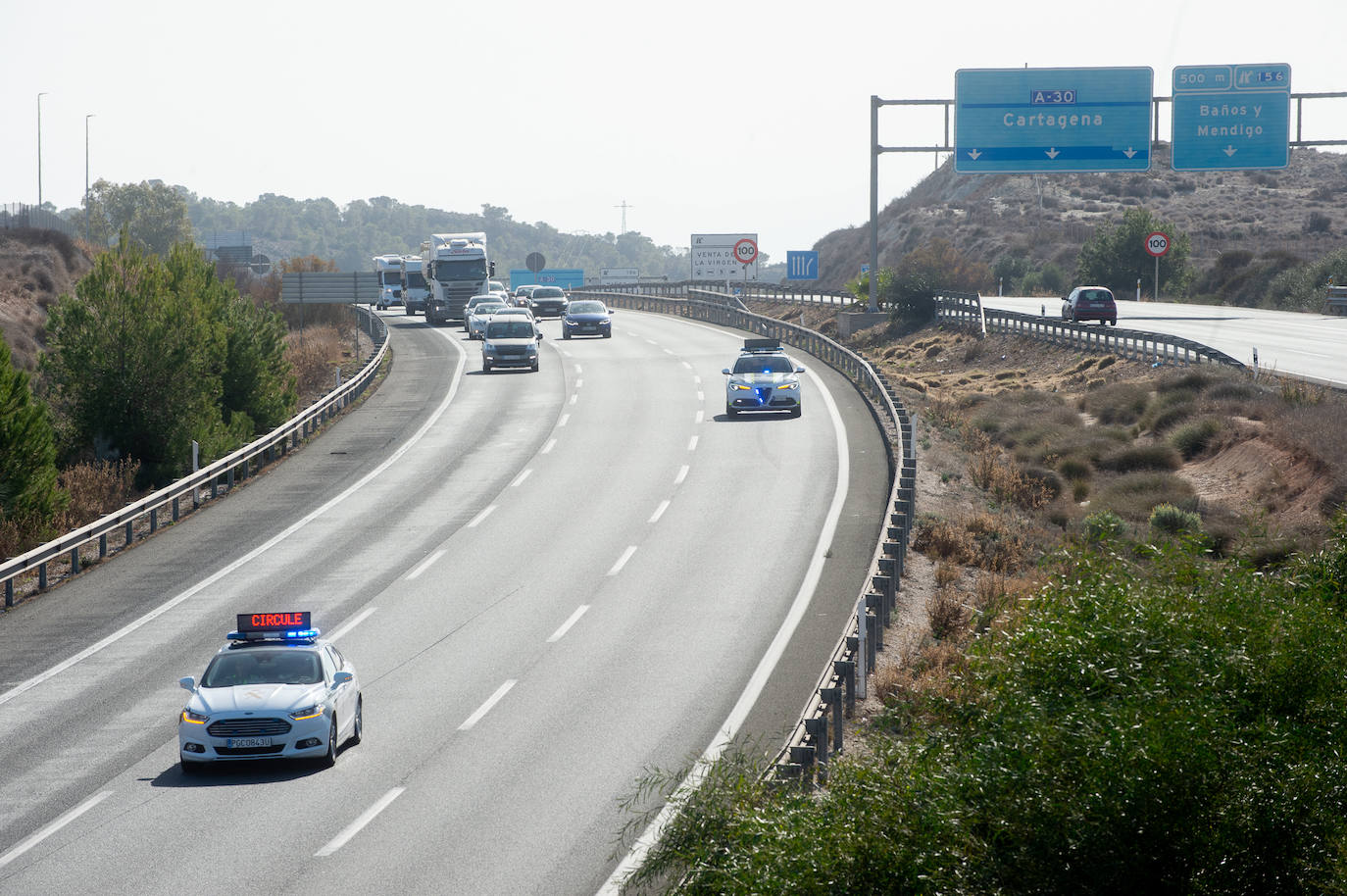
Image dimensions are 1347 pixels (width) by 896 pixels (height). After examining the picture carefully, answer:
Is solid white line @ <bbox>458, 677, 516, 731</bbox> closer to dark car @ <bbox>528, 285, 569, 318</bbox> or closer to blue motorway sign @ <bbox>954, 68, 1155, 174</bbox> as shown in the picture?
blue motorway sign @ <bbox>954, 68, 1155, 174</bbox>

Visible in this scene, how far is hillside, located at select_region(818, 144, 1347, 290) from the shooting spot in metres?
97.1

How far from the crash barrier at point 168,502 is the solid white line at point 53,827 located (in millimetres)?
9583

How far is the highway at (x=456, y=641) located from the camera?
12336mm

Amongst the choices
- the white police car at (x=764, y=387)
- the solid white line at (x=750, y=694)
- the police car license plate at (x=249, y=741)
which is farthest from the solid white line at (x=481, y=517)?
the police car license plate at (x=249, y=741)

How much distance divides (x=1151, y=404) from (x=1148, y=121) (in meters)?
17.2

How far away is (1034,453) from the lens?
113 ft

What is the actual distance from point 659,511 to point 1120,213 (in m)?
94.1

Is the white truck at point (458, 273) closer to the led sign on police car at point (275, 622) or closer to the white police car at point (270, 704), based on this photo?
the led sign on police car at point (275, 622)

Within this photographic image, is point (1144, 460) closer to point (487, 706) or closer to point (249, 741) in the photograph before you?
point (487, 706)

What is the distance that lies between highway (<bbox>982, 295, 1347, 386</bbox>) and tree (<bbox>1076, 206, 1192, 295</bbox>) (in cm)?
417

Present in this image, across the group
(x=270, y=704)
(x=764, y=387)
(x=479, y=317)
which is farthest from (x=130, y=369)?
(x=479, y=317)

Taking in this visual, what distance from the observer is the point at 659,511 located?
27.7 meters

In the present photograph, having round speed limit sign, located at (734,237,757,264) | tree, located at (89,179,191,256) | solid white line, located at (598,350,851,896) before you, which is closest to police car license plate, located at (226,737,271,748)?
solid white line, located at (598,350,851,896)

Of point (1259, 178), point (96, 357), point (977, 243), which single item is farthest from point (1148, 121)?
point (1259, 178)
